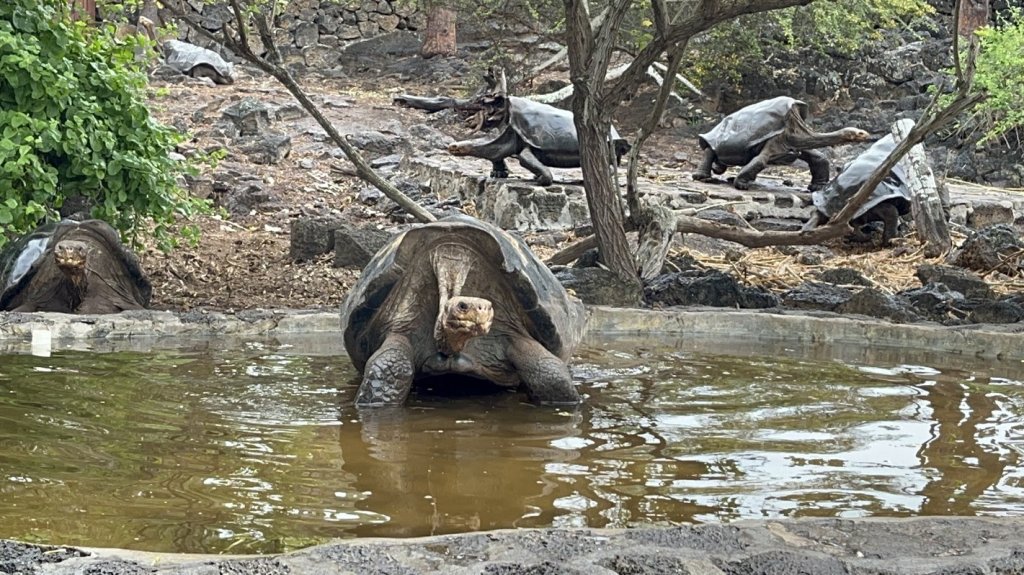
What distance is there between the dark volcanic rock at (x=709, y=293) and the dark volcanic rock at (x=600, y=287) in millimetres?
270

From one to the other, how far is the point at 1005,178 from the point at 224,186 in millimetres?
9306

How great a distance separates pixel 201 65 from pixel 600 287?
11909mm

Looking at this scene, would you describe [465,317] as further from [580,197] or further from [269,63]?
[580,197]

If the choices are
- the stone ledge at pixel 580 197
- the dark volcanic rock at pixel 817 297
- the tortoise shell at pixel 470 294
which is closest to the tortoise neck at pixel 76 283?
the tortoise shell at pixel 470 294

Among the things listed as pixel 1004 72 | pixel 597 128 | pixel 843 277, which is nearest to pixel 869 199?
pixel 843 277

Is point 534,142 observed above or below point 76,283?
above

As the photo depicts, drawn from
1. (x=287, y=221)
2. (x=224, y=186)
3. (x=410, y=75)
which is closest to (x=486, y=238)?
(x=287, y=221)

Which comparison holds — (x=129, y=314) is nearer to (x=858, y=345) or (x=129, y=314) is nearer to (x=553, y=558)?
(x=858, y=345)

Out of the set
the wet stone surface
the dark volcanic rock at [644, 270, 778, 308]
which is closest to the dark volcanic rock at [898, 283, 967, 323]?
the dark volcanic rock at [644, 270, 778, 308]

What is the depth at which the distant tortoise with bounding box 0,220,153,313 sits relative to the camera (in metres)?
6.23

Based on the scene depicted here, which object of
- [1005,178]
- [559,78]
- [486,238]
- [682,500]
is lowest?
[682,500]

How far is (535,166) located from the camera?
10.5 meters

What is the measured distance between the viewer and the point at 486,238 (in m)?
4.22

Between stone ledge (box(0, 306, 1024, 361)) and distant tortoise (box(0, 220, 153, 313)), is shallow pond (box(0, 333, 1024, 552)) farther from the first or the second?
distant tortoise (box(0, 220, 153, 313))
